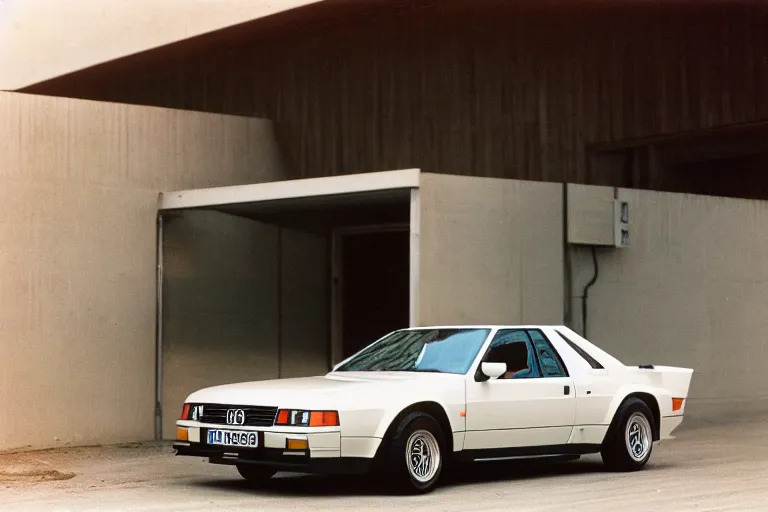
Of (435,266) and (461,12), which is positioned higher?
(461,12)

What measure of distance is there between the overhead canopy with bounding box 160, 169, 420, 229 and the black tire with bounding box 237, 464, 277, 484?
388cm

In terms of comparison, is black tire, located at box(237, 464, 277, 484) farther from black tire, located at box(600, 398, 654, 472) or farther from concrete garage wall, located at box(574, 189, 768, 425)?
concrete garage wall, located at box(574, 189, 768, 425)

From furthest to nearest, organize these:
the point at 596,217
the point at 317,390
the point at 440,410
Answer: the point at 596,217 < the point at 440,410 < the point at 317,390

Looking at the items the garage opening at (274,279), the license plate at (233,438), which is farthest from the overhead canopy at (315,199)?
the license plate at (233,438)

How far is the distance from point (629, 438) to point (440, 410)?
2372mm

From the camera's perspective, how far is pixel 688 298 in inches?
656

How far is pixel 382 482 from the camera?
35.3 ft

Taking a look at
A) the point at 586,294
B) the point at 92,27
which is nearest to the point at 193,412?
the point at 586,294

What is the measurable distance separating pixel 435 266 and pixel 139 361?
4202mm

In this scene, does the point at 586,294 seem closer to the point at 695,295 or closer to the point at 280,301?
the point at 695,295

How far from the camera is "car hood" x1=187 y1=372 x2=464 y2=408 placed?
31.8 feet

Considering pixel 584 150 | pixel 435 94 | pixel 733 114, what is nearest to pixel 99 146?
pixel 435 94

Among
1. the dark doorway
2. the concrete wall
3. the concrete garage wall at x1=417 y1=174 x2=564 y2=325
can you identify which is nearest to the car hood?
the concrete garage wall at x1=417 y1=174 x2=564 y2=325

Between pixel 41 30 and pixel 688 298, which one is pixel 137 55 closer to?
pixel 41 30
